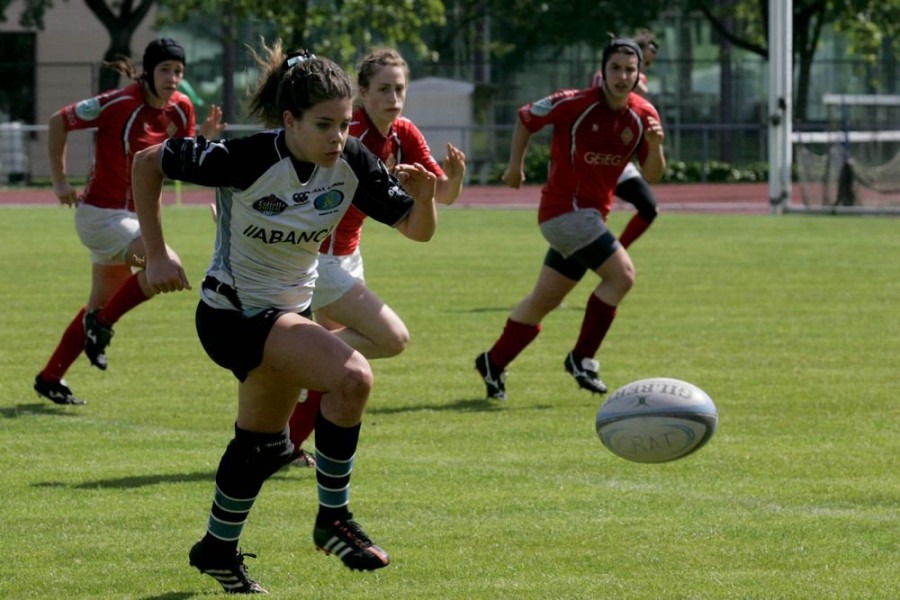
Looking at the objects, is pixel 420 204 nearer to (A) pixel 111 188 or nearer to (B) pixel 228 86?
(A) pixel 111 188

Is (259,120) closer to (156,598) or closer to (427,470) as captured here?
(156,598)

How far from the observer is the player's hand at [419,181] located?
543 cm

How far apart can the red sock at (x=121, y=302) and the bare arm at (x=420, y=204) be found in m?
3.82

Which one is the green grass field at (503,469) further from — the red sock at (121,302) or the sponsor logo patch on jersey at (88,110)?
the sponsor logo patch on jersey at (88,110)

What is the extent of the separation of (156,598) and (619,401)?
1.94 metres

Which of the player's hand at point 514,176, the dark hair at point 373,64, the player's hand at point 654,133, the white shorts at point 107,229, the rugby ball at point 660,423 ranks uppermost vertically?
the dark hair at point 373,64

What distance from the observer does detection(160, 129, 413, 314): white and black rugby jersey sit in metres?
5.01

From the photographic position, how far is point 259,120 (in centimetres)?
539

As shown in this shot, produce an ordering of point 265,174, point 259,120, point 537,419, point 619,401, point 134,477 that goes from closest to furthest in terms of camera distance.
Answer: point 265,174, point 259,120, point 619,401, point 134,477, point 537,419

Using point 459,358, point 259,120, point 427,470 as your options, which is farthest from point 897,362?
point 259,120

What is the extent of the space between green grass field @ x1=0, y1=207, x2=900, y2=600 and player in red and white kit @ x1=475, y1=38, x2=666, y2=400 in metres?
0.29

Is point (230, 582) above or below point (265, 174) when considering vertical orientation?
below

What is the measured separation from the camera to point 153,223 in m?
5.22

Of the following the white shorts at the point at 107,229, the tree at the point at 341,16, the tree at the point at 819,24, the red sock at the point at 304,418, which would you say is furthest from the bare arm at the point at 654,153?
the tree at the point at 819,24
